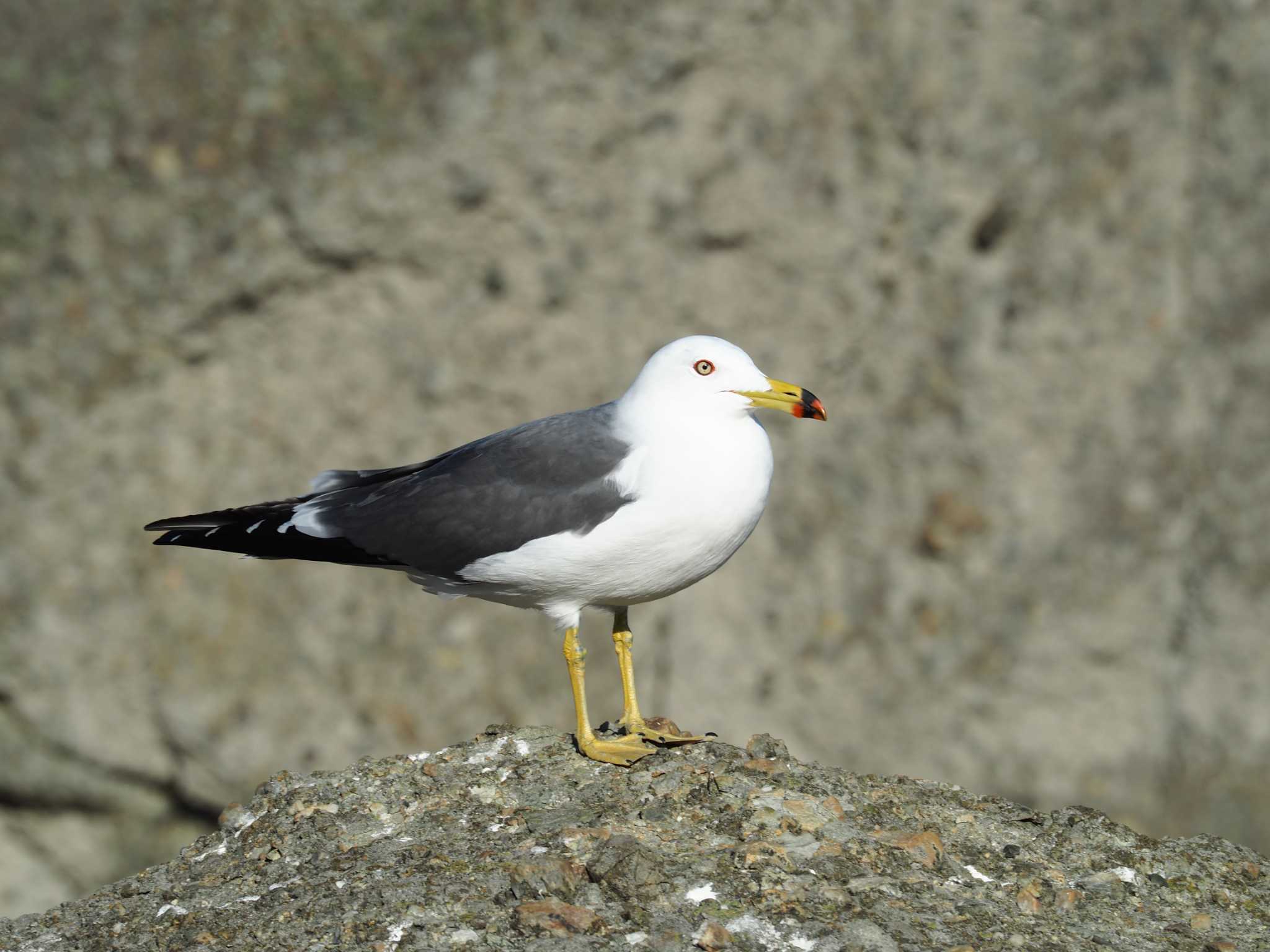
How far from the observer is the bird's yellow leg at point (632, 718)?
15.7ft

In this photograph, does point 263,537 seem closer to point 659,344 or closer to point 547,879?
point 547,879

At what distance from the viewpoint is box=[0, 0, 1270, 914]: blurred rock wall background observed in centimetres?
875

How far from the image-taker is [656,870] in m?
3.84

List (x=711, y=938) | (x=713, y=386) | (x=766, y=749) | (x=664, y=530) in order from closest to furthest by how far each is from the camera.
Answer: (x=711, y=938) → (x=664, y=530) → (x=713, y=386) → (x=766, y=749)

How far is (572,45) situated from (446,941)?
6.45 meters

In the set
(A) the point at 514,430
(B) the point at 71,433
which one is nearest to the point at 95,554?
(B) the point at 71,433

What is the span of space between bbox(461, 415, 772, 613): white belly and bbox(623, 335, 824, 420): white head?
0.08m

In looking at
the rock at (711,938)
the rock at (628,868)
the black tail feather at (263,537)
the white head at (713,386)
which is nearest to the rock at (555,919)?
the rock at (628,868)

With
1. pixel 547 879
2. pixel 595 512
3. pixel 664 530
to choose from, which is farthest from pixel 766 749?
pixel 547 879

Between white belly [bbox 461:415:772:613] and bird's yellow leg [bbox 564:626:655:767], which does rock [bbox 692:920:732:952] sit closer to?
bird's yellow leg [bbox 564:626:655:767]

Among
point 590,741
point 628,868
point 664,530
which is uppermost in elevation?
point 664,530

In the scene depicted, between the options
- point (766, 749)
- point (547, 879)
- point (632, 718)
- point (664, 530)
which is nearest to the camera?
point (547, 879)

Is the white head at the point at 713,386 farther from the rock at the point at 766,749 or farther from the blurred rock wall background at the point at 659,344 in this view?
the blurred rock wall background at the point at 659,344

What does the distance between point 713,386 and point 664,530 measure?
0.53 m
